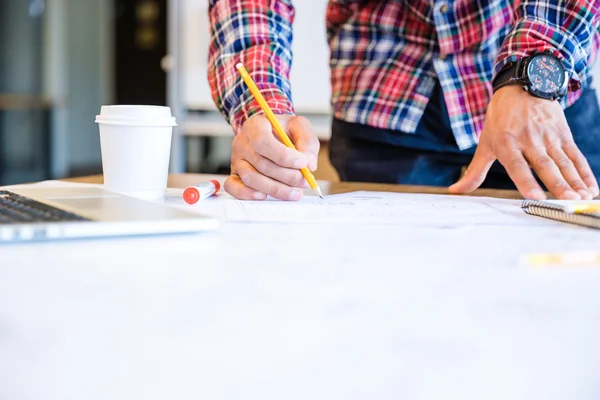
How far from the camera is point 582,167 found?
0.89 meters

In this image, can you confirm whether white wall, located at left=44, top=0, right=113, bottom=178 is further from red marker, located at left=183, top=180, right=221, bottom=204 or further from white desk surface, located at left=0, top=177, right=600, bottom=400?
white desk surface, located at left=0, top=177, right=600, bottom=400

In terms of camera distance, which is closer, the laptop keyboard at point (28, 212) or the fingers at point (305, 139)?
the laptop keyboard at point (28, 212)

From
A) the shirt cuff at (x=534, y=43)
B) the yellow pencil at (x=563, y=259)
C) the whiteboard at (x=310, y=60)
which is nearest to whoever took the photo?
the yellow pencil at (x=563, y=259)

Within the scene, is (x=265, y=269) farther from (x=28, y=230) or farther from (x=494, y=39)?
(x=494, y=39)

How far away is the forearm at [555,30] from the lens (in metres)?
1.01

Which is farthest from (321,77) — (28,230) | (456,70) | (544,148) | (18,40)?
(18,40)

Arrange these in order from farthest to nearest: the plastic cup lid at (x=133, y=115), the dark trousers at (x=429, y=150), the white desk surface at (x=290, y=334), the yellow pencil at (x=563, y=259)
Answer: the dark trousers at (x=429, y=150) → the plastic cup lid at (x=133, y=115) → the yellow pencil at (x=563, y=259) → the white desk surface at (x=290, y=334)

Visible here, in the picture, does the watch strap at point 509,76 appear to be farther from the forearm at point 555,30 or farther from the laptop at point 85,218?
the laptop at point 85,218

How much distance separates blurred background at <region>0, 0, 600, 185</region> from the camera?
3.12 m

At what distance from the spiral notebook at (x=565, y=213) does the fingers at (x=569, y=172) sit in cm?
16

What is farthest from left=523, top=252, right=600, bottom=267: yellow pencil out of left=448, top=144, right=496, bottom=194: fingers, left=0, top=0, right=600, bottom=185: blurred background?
left=0, top=0, right=600, bottom=185: blurred background

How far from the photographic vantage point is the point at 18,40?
17.4 feet

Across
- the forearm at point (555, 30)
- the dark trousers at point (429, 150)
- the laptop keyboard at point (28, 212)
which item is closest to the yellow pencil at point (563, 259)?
the laptop keyboard at point (28, 212)

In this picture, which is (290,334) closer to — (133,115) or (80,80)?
(133,115)
